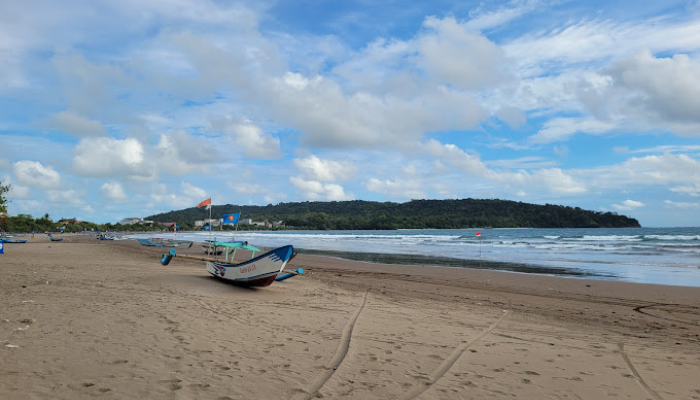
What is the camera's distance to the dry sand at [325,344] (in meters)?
4.68

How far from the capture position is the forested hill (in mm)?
116375

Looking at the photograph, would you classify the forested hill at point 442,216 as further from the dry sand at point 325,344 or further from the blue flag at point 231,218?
the dry sand at point 325,344

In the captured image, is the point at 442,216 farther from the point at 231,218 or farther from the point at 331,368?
the point at 331,368

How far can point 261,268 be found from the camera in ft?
38.6

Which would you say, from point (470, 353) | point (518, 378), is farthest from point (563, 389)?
point (470, 353)

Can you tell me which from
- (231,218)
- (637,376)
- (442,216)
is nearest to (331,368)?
(637,376)

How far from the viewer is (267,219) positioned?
17075 cm

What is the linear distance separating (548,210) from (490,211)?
48.4 ft

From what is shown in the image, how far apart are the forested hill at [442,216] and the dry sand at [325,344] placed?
10959 cm

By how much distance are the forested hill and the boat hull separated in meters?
109

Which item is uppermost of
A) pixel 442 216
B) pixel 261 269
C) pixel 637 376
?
pixel 442 216

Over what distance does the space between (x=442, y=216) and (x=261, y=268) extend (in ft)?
390

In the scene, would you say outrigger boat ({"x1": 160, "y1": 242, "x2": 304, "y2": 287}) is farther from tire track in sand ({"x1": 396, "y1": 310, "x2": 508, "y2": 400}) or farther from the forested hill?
the forested hill

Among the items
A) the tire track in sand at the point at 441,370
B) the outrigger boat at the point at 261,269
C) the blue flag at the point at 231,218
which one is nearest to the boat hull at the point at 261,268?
the outrigger boat at the point at 261,269
